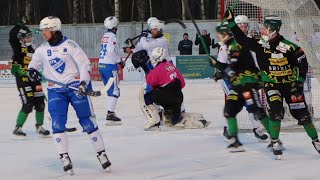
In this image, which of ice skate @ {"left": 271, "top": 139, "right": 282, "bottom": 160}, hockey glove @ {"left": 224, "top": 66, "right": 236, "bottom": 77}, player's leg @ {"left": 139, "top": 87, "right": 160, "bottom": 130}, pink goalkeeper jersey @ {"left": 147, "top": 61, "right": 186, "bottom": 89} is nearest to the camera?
ice skate @ {"left": 271, "top": 139, "right": 282, "bottom": 160}

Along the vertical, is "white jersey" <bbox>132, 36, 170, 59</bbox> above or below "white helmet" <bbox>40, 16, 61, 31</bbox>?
below

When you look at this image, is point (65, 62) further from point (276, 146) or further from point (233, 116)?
point (276, 146)

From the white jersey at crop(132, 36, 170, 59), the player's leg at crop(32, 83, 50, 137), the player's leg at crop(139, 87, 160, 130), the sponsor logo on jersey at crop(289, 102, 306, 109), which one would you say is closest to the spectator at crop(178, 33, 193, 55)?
the white jersey at crop(132, 36, 170, 59)

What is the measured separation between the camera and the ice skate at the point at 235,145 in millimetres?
7344

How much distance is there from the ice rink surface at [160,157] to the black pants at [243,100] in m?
0.42

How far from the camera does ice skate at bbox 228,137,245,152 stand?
7.34 metres

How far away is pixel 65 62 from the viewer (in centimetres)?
644

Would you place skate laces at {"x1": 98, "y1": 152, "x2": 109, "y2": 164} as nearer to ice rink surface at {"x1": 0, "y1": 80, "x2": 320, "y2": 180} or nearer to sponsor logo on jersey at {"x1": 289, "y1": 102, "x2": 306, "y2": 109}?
ice rink surface at {"x1": 0, "y1": 80, "x2": 320, "y2": 180}

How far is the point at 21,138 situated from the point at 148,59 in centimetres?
215

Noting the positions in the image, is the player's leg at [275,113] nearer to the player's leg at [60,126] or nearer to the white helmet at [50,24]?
the player's leg at [60,126]

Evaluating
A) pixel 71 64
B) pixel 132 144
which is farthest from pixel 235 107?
pixel 71 64

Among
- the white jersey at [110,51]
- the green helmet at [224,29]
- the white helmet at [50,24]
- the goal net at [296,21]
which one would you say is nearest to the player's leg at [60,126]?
the white helmet at [50,24]

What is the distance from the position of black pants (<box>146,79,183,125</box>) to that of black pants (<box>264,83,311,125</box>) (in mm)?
2465

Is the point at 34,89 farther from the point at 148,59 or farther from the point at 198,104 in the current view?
the point at 198,104
